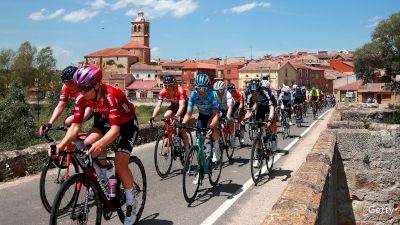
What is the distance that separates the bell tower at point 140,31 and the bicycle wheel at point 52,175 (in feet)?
557

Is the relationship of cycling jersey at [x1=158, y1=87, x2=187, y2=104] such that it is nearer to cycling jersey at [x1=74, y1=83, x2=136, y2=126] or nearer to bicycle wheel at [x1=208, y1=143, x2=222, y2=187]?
bicycle wheel at [x1=208, y1=143, x2=222, y2=187]

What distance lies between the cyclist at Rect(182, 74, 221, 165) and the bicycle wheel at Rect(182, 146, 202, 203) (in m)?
0.84

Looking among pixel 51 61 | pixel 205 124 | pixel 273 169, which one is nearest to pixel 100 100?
pixel 205 124

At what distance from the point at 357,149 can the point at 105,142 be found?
8.11 meters

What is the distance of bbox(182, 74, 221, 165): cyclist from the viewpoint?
8016 mm

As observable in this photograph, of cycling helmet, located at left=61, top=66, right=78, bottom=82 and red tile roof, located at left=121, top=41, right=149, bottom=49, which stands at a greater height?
red tile roof, located at left=121, top=41, right=149, bottom=49

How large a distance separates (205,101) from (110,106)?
143 inches

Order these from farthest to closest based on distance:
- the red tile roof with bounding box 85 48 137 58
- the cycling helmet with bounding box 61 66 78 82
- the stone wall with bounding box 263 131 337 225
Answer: the red tile roof with bounding box 85 48 137 58
the cycling helmet with bounding box 61 66 78 82
the stone wall with bounding box 263 131 337 225

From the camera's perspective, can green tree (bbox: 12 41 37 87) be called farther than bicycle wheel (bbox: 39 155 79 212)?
Yes

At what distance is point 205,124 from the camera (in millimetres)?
8703

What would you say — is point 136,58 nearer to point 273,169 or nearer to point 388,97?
point 388,97

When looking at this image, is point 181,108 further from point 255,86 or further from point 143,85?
point 143,85

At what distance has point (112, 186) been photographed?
16.9 feet

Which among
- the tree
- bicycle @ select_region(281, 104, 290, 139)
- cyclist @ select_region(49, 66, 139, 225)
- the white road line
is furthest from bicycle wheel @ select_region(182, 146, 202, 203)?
the tree
